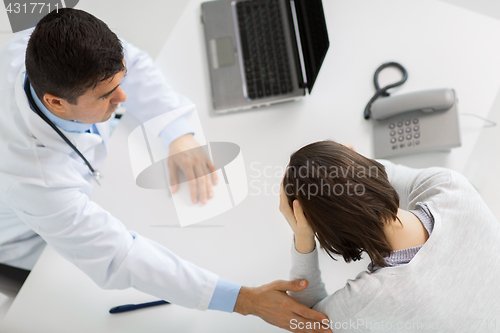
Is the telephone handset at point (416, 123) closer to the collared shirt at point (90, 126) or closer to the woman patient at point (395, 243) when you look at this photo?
the woman patient at point (395, 243)

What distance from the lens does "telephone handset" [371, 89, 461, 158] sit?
88cm

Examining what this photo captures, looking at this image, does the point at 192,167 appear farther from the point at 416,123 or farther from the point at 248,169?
the point at 416,123

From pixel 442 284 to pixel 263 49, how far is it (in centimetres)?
75

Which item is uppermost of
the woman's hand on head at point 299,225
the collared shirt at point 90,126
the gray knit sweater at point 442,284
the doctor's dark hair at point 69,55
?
the doctor's dark hair at point 69,55

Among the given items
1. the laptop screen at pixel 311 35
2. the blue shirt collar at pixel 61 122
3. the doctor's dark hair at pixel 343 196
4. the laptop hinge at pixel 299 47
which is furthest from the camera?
the laptop hinge at pixel 299 47

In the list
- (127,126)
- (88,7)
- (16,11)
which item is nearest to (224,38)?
(127,126)

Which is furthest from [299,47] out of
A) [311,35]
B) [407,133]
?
[407,133]

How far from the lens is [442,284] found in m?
0.64

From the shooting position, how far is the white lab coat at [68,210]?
755 mm

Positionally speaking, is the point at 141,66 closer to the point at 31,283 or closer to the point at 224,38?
the point at 224,38

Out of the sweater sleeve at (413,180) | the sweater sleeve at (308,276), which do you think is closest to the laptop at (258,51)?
the sweater sleeve at (413,180)

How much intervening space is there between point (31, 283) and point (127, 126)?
471 mm

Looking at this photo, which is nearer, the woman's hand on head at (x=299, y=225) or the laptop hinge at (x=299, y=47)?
the woman's hand on head at (x=299, y=225)

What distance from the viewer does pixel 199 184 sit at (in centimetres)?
93
